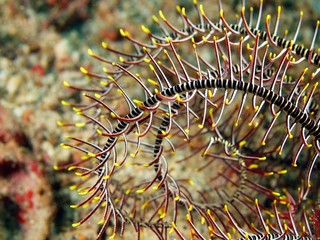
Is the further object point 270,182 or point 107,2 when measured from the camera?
point 107,2

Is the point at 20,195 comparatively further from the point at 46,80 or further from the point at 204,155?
the point at 204,155

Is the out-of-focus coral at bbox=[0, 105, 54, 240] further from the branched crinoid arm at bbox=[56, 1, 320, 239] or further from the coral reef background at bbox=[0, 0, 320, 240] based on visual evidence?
the branched crinoid arm at bbox=[56, 1, 320, 239]

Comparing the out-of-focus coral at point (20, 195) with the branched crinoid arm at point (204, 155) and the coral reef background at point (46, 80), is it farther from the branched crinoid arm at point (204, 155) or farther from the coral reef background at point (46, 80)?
the branched crinoid arm at point (204, 155)

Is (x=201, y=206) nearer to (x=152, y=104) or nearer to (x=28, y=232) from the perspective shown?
(x=152, y=104)

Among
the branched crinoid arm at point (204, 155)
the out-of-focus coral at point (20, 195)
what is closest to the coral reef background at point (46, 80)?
the out-of-focus coral at point (20, 195)

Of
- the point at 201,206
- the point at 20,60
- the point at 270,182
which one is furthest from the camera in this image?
the point at 20,60

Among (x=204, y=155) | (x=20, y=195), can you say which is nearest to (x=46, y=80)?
(x=20, y=195)

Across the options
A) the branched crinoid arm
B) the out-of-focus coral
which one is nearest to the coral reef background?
the out-of-focus coral

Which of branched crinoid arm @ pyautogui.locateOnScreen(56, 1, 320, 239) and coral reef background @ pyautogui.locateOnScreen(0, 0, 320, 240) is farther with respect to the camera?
coral reef background @ pyautogui.locateOnScreen(0, 0, 320, 240)

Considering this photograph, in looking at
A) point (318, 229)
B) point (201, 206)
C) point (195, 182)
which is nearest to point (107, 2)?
point (195, 182)
